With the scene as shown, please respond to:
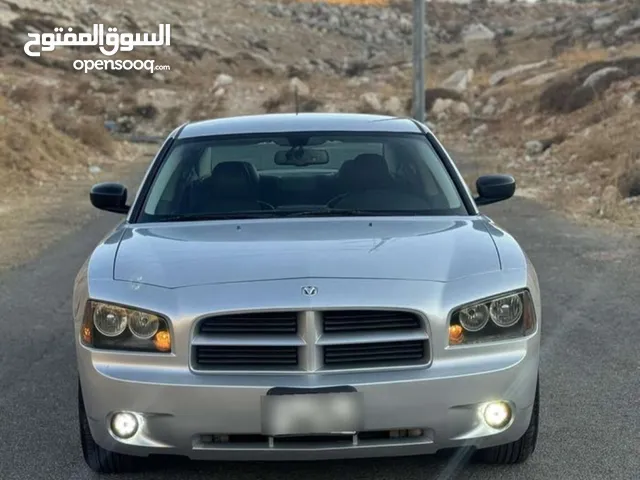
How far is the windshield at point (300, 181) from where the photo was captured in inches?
189

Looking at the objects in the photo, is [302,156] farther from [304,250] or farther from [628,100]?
[628,100]

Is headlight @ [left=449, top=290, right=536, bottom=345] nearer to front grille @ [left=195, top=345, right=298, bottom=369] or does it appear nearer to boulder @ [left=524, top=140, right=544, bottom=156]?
front grille @ [left=195, top=345, right=298, bottom=369]

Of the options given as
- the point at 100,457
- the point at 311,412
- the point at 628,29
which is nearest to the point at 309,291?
the point at 311,412

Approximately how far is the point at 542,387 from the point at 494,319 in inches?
69.9

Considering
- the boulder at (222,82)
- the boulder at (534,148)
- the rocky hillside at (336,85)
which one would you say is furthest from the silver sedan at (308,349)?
Answer: the boulder at (222,82)

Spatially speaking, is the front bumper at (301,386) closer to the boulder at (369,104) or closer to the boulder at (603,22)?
the boulder at (369,104)

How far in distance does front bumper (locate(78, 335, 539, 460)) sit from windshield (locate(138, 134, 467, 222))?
1.30 meters

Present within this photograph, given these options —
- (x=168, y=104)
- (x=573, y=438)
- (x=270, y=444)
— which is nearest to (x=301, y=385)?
(x=270, y=444)

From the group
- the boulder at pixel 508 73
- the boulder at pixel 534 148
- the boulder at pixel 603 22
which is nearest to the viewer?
the boulder at pixel 534 148

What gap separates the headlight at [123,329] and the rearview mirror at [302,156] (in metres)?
1.97

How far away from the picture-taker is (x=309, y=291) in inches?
138

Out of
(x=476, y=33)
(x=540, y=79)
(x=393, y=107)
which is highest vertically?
(x=540, y=79)

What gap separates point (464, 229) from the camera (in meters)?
4.34

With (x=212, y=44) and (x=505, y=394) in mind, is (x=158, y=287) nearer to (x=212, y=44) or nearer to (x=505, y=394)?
(x=505, y=394)
